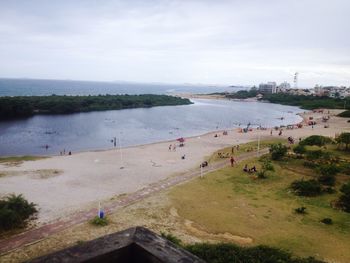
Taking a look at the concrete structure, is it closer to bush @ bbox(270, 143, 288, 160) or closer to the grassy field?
the grassy field

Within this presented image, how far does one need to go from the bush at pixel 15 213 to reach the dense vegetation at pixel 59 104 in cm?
6425

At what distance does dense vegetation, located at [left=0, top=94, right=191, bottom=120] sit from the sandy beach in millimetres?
47114

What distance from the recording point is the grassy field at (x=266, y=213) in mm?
18109

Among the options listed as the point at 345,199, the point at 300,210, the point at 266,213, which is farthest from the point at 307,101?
the point at 266,213

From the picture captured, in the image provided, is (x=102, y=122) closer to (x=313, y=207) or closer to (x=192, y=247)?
(x=313, y=207)

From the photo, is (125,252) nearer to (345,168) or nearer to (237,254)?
(237,254)

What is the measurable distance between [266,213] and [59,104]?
8174 cm

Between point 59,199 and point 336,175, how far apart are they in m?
23.3

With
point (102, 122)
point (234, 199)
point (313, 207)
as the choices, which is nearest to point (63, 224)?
point (234, 199)

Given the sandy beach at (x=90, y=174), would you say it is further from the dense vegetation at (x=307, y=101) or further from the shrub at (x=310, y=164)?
the dense vegetation at (x=307, y=101)

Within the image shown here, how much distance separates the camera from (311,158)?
35719 mm

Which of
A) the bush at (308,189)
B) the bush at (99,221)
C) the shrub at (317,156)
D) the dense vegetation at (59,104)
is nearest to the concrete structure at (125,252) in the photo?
the bush at (99,221)

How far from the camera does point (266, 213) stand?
22.1m

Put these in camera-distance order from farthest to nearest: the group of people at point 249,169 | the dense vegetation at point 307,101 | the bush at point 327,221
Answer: the dense vegetation at point 307,101 < the group of people at point 249,169 < the bush at point 327,221
